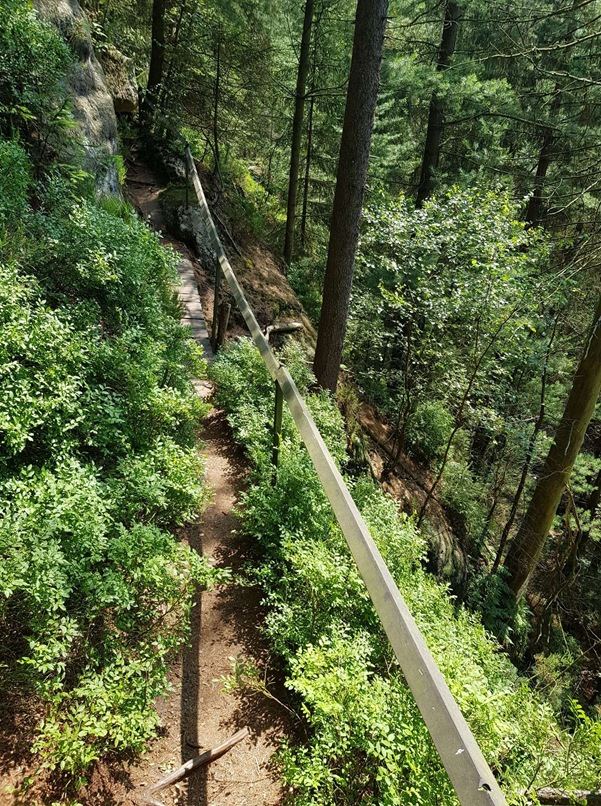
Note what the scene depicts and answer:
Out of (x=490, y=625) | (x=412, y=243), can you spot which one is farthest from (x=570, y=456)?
(x=412, y=243)

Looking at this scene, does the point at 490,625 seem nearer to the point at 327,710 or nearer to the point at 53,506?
the point at 327,710

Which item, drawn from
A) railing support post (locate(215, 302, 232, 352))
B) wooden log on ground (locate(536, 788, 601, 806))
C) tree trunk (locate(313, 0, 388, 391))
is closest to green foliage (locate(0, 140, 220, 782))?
wooden log on ground (locate(536, 788, 601, 806))

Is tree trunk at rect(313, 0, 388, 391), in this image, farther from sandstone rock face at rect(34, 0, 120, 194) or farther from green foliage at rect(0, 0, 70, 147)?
sandstone rock face at rect(34, 0, 120, 194)

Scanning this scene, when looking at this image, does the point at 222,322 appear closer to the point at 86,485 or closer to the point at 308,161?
the point at 86,485

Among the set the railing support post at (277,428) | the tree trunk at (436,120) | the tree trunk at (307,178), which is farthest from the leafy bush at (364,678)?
the tree trunk at (307,178)

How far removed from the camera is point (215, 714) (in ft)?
9.75

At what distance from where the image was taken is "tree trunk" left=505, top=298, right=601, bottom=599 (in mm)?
7402

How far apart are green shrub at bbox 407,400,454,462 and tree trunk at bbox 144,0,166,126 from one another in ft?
38.2

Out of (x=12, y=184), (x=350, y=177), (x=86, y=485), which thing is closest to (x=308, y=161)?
(x=350, y=177)

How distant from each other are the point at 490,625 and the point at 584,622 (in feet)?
16.0

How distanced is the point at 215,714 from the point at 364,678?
1.12 m

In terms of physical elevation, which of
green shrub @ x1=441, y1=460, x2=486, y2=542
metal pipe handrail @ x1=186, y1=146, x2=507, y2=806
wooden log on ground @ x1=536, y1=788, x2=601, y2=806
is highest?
metal pipe handrail @ x1=186, y1=146, x2=507, y2=806

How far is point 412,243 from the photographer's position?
867 centimetres

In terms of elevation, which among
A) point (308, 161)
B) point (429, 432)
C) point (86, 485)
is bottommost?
point (429, 432)
